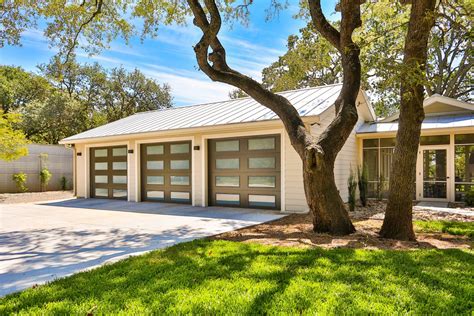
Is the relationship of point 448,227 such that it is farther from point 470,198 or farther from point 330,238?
point 470,198

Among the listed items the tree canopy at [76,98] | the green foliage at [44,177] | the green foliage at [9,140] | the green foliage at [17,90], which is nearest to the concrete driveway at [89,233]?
the green foliage at [9,140]

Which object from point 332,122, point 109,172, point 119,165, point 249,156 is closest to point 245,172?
point 249,156

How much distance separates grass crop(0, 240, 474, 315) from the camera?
2.96 metres

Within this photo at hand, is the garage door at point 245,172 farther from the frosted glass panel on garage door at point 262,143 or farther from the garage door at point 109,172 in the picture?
the garage door at point 109,172

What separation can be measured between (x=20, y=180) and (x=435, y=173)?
18984mm

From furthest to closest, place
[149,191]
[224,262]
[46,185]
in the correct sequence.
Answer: [46,185]
[149,191]
[224,262]

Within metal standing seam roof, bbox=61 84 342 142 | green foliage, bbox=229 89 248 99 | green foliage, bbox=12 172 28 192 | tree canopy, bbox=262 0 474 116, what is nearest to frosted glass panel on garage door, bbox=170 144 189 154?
metal standing seam roof, bbox=61 84 342 142

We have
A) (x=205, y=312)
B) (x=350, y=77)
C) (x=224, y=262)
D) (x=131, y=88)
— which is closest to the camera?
(x=205, y=312)

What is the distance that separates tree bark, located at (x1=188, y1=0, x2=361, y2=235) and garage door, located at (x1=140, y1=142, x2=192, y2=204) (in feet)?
17.2

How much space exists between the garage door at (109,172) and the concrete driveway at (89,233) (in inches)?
94.5

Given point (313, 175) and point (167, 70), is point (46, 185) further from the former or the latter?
point (313, 175)

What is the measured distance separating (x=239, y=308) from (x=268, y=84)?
22635 mm

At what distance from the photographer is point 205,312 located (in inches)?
113

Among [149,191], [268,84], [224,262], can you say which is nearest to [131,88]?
[268,84]
